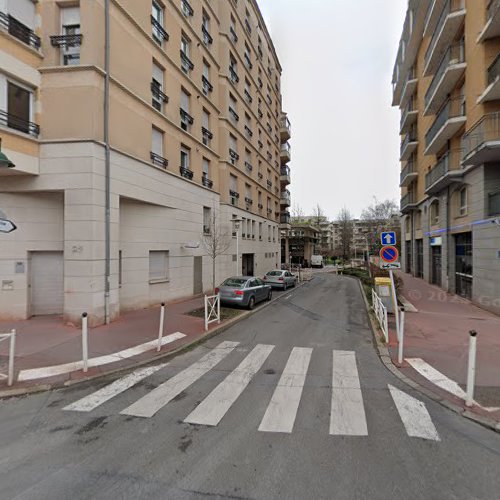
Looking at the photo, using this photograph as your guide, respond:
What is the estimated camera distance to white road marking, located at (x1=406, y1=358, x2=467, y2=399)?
15.9ft

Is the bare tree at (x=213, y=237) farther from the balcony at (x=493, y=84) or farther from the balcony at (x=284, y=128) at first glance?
the balcony at (x=284, y=128)

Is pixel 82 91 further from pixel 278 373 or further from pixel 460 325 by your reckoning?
pixel 460 325

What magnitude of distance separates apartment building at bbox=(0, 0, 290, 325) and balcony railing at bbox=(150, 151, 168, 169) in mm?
43

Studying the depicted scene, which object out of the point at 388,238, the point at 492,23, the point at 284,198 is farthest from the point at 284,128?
the point at 388,238

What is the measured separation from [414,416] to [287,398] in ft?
6.12

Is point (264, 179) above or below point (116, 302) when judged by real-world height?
above

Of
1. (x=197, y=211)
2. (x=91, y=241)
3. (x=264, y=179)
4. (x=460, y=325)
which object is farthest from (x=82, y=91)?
(x=264, y=179)

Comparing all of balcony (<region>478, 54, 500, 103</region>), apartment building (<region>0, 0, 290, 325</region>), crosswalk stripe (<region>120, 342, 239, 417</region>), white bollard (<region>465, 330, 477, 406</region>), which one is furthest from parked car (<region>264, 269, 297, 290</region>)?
white bollard (<region>465, 330, 477, 406</region>)

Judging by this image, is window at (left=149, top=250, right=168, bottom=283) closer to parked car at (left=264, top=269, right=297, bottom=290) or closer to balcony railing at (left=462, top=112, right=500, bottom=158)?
parked car at (left=264, top=269, right=297, bottom=290)

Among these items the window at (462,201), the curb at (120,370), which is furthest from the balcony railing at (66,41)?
the window at (462,201)

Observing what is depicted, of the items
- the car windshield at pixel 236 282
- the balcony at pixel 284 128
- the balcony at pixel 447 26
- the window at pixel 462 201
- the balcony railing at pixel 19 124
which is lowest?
the car windshield at pixel 236 282

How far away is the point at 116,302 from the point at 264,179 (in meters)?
21.3

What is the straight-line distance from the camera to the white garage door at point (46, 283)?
9.56 metres

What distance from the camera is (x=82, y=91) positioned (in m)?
8.85
